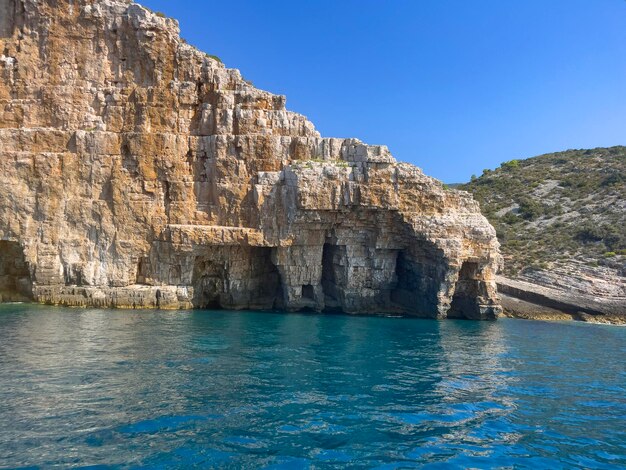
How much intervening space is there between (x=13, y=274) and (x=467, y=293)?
33526 millimetres

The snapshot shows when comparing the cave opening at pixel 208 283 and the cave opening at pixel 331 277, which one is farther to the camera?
the cave opening at pixel 331 277

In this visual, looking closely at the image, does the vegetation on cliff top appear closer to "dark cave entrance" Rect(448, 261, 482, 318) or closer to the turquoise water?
"dark cave entrance" Rect(448, 261, 482, 318)

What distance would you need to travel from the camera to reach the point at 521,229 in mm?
52250

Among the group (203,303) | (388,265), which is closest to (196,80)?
(203,303)

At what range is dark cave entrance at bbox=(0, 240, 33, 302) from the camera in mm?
31906

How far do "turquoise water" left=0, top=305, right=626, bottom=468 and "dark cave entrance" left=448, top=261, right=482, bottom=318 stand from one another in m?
11.1

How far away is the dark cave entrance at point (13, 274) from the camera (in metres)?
31.9

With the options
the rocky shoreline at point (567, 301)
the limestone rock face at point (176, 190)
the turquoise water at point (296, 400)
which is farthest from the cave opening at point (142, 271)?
the rocky shoreline at point (567, 301)

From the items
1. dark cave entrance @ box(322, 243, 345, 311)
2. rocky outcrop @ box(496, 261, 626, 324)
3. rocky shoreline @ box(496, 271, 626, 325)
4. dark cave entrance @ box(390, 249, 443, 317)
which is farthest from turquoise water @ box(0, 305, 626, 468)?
rocky outcrop @ box(496, 261, 626, 324)

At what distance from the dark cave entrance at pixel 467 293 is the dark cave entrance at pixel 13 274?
31083 millimetres

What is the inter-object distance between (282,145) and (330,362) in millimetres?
20101

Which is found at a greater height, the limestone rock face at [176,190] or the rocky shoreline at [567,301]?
the limestone rock face at [176,190]

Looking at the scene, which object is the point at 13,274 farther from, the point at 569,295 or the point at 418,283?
the point at 569,295

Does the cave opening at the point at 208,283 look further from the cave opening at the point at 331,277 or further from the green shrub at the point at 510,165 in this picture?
the green shrub at the point at 510,165
